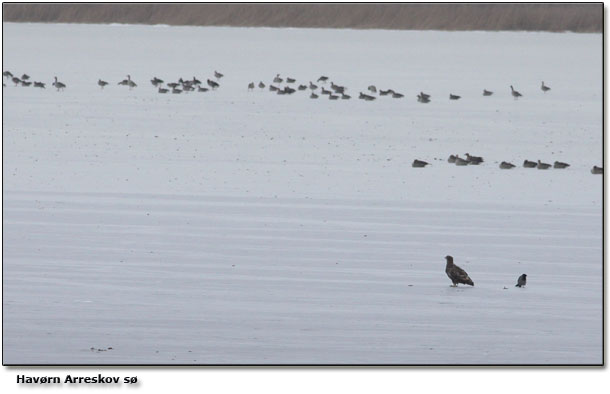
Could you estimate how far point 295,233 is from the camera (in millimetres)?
10164

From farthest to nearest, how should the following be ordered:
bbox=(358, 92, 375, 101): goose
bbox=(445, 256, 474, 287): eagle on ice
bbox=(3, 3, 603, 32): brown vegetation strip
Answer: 1. bbox=(3, 3, 603, 32): brown vegetation strip
2. bbox=(358, 92, 375, 101): goose
3. bbox=(445, 256, 474, 287): eagle on ice

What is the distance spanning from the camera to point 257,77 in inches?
1277

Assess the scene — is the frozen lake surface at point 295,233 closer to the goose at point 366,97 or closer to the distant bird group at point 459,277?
the distant bird group at point 459,277

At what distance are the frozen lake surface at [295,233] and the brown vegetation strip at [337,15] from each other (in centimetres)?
3559

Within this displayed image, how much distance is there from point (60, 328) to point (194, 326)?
696 millimetres

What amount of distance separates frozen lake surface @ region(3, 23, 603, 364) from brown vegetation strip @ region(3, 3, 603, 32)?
35.6 m

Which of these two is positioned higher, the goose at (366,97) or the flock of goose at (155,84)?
the flock of goose at (155,84)

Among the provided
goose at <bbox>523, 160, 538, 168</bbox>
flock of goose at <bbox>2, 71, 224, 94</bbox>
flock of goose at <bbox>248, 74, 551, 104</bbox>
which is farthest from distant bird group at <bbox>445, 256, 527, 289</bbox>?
flock of goose at <bbox>2, 71, 224, 94</bbox>

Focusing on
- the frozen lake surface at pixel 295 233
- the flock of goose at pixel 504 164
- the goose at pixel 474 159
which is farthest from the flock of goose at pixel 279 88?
the flock of goose at pixel 504 164

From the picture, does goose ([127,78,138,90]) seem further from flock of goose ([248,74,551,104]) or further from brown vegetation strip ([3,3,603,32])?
brown vegetation strip ([3,3,603,32])

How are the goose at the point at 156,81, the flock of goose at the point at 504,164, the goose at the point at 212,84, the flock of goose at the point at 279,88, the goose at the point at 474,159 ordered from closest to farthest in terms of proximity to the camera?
the flock of goose at the point at 504,164 < the goose at the point at 474,159 < the flock of goose at the point at 279,88 < the goose at the point at 156,81 < the goose at the point at 212,84

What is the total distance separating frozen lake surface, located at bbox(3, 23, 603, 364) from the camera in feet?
22.7

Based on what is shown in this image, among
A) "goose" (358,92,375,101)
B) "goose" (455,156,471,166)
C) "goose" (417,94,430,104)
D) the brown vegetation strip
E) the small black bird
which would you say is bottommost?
the small black bird

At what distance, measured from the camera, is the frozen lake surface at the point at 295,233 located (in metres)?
6.91
